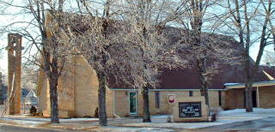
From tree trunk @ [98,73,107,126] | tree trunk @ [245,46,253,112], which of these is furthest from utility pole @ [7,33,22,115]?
tree trunk @ [245,46,253,112]

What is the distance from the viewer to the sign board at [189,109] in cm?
2278

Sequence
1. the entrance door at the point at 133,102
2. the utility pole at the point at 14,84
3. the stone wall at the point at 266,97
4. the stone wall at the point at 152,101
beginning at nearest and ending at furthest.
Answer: the stone wall at the point at 152,101
the entrance door at the point at 133,102
the stone wall at the point at 266,97
the utility pole at the point at 14,84

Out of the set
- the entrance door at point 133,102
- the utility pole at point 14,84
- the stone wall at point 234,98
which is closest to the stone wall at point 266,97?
the stone wall at point 234,98

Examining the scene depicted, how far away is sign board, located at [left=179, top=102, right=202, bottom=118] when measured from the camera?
897 inches

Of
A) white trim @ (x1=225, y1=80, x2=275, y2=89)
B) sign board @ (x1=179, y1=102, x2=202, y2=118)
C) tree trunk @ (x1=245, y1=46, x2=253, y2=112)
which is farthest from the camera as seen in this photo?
white trim @ (x1=225, y1=80, x2=275, y2=89)

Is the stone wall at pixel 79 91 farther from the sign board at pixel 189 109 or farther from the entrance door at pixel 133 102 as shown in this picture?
the sign board at pixel 189 109

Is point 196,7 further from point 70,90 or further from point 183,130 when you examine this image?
point 70,90

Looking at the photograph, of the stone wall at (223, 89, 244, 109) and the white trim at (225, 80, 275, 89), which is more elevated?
the white trim at (225, 80, 275, 89)

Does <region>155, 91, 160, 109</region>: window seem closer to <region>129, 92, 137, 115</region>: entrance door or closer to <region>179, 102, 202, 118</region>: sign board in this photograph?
<region>129, 92, 137, 115</region>: entrance door

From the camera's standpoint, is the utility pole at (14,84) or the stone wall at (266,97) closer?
the stone wall at (266,97)

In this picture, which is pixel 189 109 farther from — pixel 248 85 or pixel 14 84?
pixel 14 84

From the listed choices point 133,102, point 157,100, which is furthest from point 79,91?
point 157,100

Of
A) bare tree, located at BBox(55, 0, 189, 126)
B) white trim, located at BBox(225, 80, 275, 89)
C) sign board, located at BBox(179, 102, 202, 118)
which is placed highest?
bare tree, located at BBox(55, 0, 189, 126)

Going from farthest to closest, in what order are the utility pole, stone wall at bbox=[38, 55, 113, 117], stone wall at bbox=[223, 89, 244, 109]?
1. the utility pole
2. stone wall at bbox=[223, 89, 244, 109]
3. stone wall at bbox=[38, 55, 113, 117]
